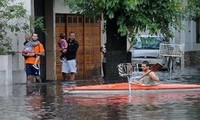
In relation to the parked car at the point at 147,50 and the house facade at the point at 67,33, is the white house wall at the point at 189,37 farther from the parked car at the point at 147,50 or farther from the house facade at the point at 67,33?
the house facade at the point at 67,33

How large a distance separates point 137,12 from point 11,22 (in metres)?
4.99

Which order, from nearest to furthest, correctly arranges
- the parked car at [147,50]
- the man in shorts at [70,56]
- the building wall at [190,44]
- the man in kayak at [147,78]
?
the man in kayak at [147,78] → the man in shorts at [70,56] → the parked car at [147,50] → the building wall at [190,44]

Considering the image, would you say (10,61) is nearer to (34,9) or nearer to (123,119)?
(34,9)

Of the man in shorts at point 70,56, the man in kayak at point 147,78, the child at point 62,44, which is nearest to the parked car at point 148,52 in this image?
the child at point 62,44

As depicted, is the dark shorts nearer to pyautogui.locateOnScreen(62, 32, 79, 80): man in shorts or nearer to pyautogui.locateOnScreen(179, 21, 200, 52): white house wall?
pyautogui.locateOnScreen(62, 32, 79, 80): man in shorts

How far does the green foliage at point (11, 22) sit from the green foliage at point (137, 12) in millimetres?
2262

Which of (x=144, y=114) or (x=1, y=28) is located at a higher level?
(x=1, y=28)

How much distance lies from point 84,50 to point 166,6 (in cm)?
840

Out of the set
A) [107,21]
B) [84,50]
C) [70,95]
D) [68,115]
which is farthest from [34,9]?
[68,115]

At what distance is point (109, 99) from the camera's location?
15430 millimetres

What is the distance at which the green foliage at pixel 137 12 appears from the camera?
18031 mm

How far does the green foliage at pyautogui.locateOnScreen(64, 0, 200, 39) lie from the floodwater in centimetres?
277

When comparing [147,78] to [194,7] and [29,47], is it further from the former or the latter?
[194,7]

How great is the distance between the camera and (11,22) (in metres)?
21.2
